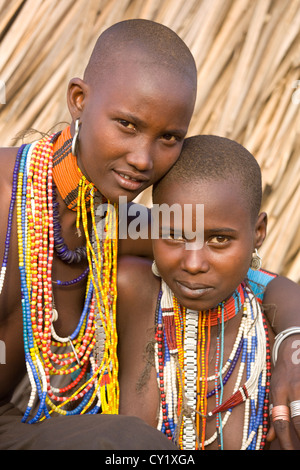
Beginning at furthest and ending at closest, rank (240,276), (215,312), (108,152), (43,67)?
1. (43,67)
2. (215,312)
3. (240,276)
4. (108,152)

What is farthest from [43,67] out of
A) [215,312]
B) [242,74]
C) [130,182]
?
[215,312]

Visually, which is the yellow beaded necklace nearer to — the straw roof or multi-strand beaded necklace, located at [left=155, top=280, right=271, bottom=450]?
multi-strand beaded necklace, located at [left=155, top=280, right=271, bottom=450]

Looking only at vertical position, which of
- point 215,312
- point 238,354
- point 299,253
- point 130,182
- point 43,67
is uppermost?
point 43,67

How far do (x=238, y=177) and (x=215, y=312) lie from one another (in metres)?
0.45

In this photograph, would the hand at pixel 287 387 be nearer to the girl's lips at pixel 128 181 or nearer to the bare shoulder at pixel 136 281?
the bare shoulder at pixel 136 281

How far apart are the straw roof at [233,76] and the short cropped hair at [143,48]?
779 millimetres

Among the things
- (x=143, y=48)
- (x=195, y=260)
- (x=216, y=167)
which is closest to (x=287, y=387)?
(x=195, y=260)

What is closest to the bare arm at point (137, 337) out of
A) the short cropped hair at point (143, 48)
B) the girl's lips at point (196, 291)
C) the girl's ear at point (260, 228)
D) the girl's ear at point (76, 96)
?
the girl's lips at point (196, 291)

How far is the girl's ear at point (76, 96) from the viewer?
6.61ft

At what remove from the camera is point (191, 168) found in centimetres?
200

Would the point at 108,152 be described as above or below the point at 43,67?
below

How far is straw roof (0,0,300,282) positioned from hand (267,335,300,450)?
0.99m

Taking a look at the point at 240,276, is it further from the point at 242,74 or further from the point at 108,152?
the point at 242,74

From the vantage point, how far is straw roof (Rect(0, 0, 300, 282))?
2.76 m
